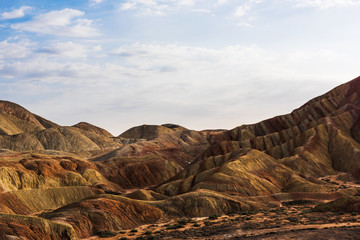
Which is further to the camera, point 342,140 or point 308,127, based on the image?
point 308,127

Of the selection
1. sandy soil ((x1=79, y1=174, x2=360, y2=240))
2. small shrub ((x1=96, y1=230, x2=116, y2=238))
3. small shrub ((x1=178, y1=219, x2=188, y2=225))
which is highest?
small shrub ((x1=96, y1=230, x2=116, y2=238))

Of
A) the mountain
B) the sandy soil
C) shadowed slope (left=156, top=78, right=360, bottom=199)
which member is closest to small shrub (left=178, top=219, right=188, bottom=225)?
the sandy soil

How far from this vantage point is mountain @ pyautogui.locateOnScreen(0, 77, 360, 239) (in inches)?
1816

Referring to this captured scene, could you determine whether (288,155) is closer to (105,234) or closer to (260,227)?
(260,227)

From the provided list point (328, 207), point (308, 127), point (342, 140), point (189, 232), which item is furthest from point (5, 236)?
point (308, 127)

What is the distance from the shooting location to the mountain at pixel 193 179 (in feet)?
151

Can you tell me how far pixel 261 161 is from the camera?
269 ft

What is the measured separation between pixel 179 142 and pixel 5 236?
135208 millimetres

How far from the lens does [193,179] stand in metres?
76.3

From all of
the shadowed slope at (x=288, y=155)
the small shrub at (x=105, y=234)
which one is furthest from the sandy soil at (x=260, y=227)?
the shadowed slope at (x=288, y=155)

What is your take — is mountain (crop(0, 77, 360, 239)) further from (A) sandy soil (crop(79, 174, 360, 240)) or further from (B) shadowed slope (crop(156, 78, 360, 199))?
(A) sandy soil (crop(79, 174, 360, 240))

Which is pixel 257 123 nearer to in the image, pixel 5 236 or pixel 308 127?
pixel 308 127

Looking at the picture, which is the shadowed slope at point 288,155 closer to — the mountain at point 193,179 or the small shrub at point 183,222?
the mountain at point 193,179

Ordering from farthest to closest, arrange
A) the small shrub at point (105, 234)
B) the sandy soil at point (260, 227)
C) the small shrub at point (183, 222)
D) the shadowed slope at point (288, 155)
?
the shadowed slope at point (288, 155)
the small shrub at point (183, 222)
the small shrub at point (105, 234)
the sandy soil at point (260, 227)
